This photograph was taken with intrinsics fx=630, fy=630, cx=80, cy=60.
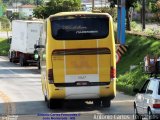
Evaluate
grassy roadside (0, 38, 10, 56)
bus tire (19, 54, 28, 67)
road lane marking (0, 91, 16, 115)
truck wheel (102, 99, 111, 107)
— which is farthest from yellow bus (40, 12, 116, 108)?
grassy roadside (0, 38, 10, 56)

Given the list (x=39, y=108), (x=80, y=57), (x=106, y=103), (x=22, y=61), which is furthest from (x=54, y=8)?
(x=80, y=57)

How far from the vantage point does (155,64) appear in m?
28.2

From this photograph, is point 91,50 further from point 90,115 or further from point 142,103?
point 142,103

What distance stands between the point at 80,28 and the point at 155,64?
655cm

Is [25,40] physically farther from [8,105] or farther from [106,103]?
[106,103]

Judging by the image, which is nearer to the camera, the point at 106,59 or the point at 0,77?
the point at 106,59

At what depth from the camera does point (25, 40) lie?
51.0 metres

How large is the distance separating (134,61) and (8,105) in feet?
49.1

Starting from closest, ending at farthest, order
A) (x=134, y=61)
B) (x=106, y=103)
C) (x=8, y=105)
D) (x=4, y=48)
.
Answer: (x=106, y=103) < (x=8, y=105) < (x=134, y=61) < (x=4, y=48)

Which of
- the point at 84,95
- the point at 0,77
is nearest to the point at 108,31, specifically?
the point at 84,95

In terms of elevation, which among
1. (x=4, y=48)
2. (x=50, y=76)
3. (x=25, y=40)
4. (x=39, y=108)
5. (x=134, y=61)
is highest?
(x=50, y=76)

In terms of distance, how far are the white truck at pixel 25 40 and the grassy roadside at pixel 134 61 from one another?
7.68 metres

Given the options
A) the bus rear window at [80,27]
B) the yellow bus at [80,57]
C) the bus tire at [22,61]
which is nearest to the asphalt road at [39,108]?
A: the yellow bus at [80,57]

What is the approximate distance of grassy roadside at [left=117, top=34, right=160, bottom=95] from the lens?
3188cm
